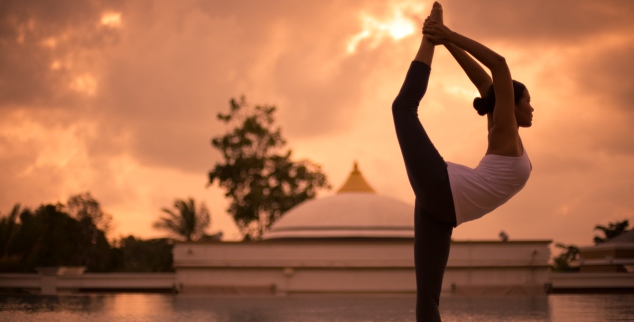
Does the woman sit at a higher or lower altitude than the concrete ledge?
higher

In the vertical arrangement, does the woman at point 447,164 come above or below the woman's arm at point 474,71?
below

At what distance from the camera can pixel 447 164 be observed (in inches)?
134

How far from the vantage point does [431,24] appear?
12.0ft

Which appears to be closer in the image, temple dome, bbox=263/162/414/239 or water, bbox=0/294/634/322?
water, bbox=0/294/634/322

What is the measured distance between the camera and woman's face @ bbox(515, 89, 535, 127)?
3.63 metres

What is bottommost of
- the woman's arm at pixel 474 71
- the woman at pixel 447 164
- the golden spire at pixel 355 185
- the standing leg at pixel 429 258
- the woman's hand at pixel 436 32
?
the standing leg at pixel 429 258

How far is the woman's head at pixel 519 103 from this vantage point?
3.64m

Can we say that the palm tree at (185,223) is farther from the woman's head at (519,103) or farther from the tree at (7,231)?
the woman's head at (519,103)

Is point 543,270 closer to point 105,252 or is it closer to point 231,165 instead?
point 231,165

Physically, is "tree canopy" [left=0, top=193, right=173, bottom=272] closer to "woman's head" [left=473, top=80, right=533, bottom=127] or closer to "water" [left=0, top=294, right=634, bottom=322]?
"water" [left=0, top=294, right=634, bottom=322]

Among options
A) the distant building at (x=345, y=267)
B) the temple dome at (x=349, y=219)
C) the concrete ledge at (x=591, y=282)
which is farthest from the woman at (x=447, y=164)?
the concrete ledge at (x=591, y=282)

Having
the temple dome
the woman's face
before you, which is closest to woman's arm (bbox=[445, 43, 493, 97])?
the woman's face

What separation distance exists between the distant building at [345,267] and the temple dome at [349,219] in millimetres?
1323

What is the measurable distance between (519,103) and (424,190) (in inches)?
25.7
